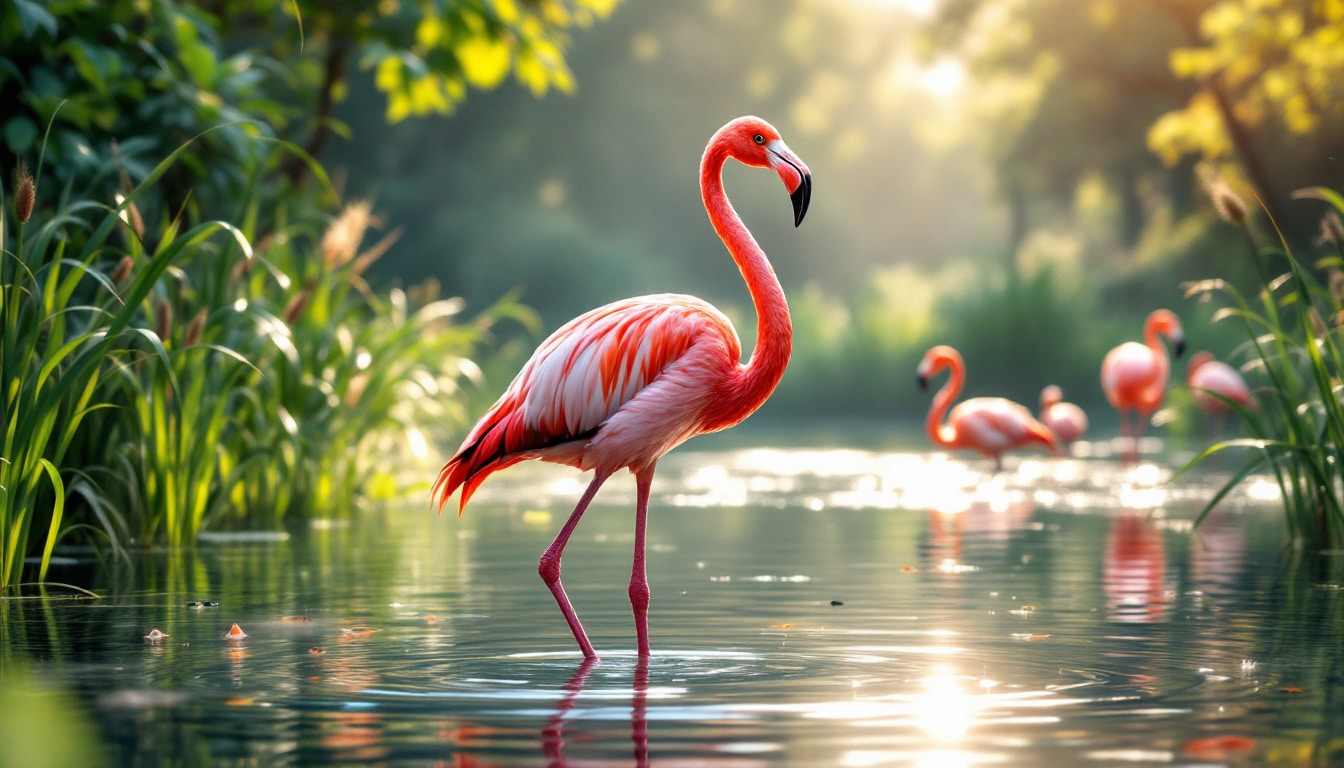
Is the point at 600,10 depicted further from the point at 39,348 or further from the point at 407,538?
the point at 39,348

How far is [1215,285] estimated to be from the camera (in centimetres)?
872

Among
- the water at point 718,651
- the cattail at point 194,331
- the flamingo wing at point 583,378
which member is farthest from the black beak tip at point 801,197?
the cattail at point 194,331

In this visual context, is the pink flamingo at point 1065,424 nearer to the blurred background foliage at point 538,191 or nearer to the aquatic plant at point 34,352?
the blurred background foliage at point 538,191

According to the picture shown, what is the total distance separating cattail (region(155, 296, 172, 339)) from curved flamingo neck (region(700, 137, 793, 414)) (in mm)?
2890

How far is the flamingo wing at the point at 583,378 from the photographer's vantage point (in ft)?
19.7

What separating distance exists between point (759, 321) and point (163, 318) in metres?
3.30

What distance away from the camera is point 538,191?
50.5 meters

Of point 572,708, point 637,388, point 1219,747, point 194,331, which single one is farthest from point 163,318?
point 1219,747

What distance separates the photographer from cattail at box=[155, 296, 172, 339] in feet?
26.5

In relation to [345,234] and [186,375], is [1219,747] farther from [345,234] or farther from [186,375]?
[345,234]

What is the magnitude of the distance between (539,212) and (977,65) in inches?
760

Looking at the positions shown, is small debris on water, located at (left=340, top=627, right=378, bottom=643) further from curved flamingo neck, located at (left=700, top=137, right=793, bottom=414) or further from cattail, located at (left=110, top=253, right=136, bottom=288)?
cattail, located at (left=110, top=253, right=136, bottom=288)

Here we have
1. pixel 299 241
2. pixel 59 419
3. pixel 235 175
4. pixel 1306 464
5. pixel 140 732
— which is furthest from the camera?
pixel 299 241

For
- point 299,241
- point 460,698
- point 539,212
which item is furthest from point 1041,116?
point 460,698
